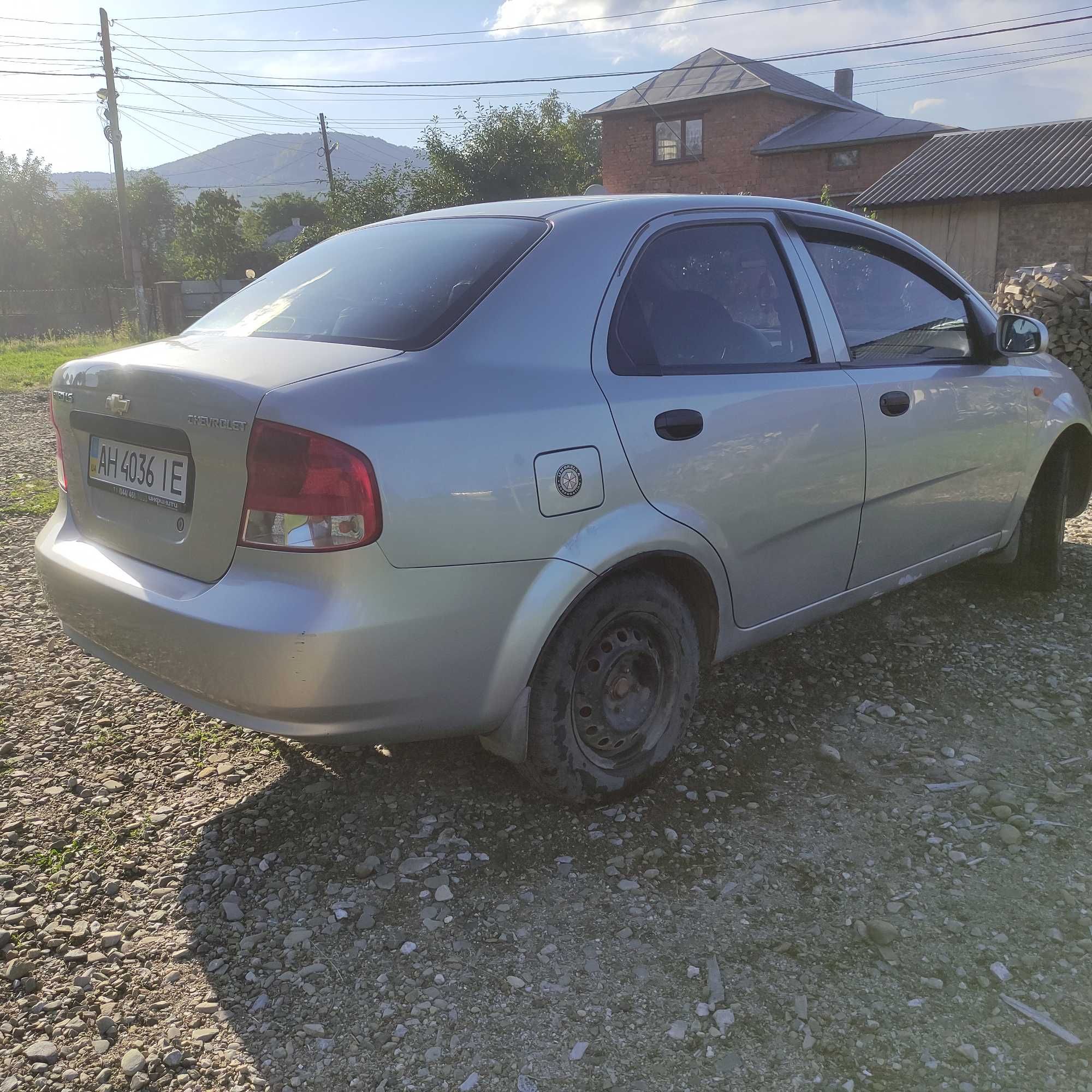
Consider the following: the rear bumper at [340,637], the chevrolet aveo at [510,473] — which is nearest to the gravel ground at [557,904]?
the chevrolet aveo at [510,473]

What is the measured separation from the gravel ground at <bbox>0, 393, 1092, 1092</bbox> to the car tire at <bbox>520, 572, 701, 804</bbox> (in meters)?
0.18

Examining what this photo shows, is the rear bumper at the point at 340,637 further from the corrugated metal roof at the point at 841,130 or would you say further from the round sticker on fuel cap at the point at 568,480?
the corrugated metal roof at the point at 841,130

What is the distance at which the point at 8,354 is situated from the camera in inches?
826

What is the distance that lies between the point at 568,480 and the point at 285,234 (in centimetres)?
6948

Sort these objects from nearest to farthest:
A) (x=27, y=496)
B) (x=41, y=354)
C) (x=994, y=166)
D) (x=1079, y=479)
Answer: (x=1079, y=479), (x=27, y=496), (x=994, y=166), (x=41, y=354)

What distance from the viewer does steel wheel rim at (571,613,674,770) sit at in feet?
8.86

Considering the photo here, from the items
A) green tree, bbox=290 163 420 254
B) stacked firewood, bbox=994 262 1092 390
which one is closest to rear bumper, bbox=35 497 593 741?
stacked firewood, bbox=994 262 1092 390

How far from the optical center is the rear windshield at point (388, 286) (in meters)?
2.54

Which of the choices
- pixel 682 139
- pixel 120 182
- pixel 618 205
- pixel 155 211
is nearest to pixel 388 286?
pixel 618 205

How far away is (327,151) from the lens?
46.5 metres

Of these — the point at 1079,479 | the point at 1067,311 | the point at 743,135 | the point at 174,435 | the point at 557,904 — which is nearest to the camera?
the point at 174,435

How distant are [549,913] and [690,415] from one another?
136 cm

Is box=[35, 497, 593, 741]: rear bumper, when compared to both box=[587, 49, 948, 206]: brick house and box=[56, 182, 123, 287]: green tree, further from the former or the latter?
box=[56, 182, 123, 287]: green tree

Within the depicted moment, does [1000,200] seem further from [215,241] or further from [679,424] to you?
[215,241]
